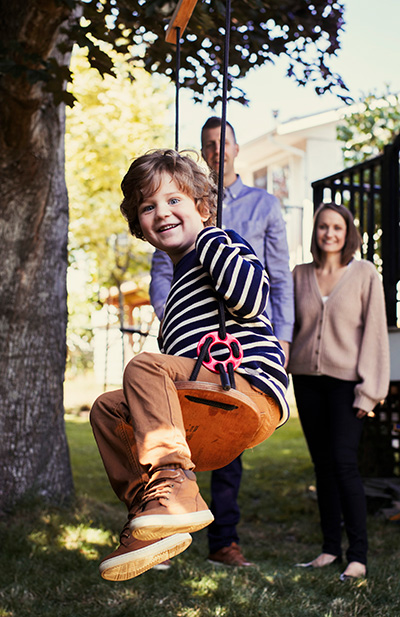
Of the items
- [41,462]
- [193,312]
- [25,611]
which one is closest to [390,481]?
[41,462]

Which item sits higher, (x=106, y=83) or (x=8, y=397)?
(x=106, y=83)

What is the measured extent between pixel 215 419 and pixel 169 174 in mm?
871

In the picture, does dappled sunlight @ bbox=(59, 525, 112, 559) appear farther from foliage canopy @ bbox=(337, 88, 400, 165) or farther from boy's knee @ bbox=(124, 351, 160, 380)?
foliage canopy @ bbox=(337, 88, 400, 165)

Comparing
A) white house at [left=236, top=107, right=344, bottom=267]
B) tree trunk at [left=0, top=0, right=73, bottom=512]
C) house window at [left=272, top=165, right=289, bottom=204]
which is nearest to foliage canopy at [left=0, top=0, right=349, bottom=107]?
tree trunk at [left=0, top=0, right=73, bottom=512]

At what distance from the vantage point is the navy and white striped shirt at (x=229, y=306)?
2287 millimetres

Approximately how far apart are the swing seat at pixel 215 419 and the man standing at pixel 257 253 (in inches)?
65.9

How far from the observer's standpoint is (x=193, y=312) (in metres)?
2.40

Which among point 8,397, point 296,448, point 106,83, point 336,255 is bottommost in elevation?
point 296,448

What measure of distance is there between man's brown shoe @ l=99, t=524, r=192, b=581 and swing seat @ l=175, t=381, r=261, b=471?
1.01ft

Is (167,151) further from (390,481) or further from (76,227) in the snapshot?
(76,227)

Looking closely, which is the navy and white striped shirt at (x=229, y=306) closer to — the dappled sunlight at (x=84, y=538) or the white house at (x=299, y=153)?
the dappled sunlight at (x=84, y=538)

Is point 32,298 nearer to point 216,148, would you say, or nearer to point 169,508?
point 216,148

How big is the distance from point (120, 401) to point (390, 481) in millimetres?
4402

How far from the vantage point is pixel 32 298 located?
16.6ft
